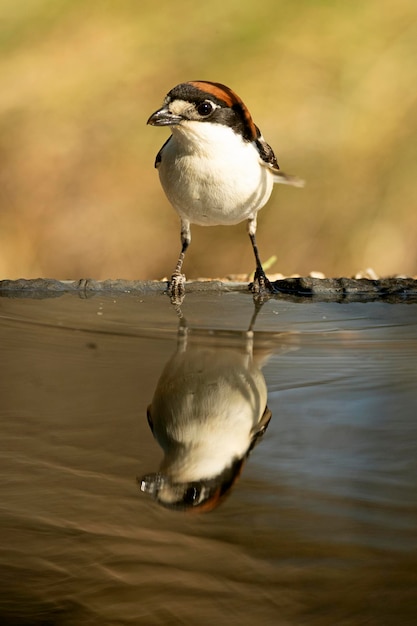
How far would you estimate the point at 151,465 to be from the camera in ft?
6.45

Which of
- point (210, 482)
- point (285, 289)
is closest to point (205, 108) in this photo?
point (285, 289)

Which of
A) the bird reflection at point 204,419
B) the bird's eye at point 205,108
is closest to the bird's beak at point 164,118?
the bird's eye at point 205,108

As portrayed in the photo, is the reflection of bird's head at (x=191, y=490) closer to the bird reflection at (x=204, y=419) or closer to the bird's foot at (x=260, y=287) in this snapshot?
the bird reflection at (x=204, y=419)

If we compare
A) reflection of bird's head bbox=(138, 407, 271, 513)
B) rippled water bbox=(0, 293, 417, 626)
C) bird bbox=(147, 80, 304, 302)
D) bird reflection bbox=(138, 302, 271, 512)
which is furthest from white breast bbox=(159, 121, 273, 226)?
reflection of bird's head bbox=(138, 407, 271, 513)

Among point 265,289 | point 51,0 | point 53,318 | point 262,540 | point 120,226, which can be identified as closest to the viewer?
point 262,540

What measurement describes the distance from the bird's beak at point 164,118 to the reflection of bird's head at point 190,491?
76.3 inches

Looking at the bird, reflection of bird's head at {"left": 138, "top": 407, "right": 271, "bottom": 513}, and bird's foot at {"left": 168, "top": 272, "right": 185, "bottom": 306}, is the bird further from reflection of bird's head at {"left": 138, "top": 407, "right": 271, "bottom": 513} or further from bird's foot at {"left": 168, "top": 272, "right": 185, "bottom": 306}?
reflection of bird's head at {"left": 138, "top": 407, "right": 271, "bottom": 513}

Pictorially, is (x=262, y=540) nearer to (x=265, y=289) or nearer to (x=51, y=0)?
(x=265, y=289)

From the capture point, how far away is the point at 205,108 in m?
3.80

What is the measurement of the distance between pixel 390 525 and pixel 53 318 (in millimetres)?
1869

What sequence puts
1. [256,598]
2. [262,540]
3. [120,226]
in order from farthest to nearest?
1. [120,226]
2. [262,540]
3. [256,598]

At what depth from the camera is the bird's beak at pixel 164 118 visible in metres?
3.61

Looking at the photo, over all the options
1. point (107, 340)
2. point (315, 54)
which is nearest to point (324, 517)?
point (107, 340)

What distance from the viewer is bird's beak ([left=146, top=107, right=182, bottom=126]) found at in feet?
11.9
